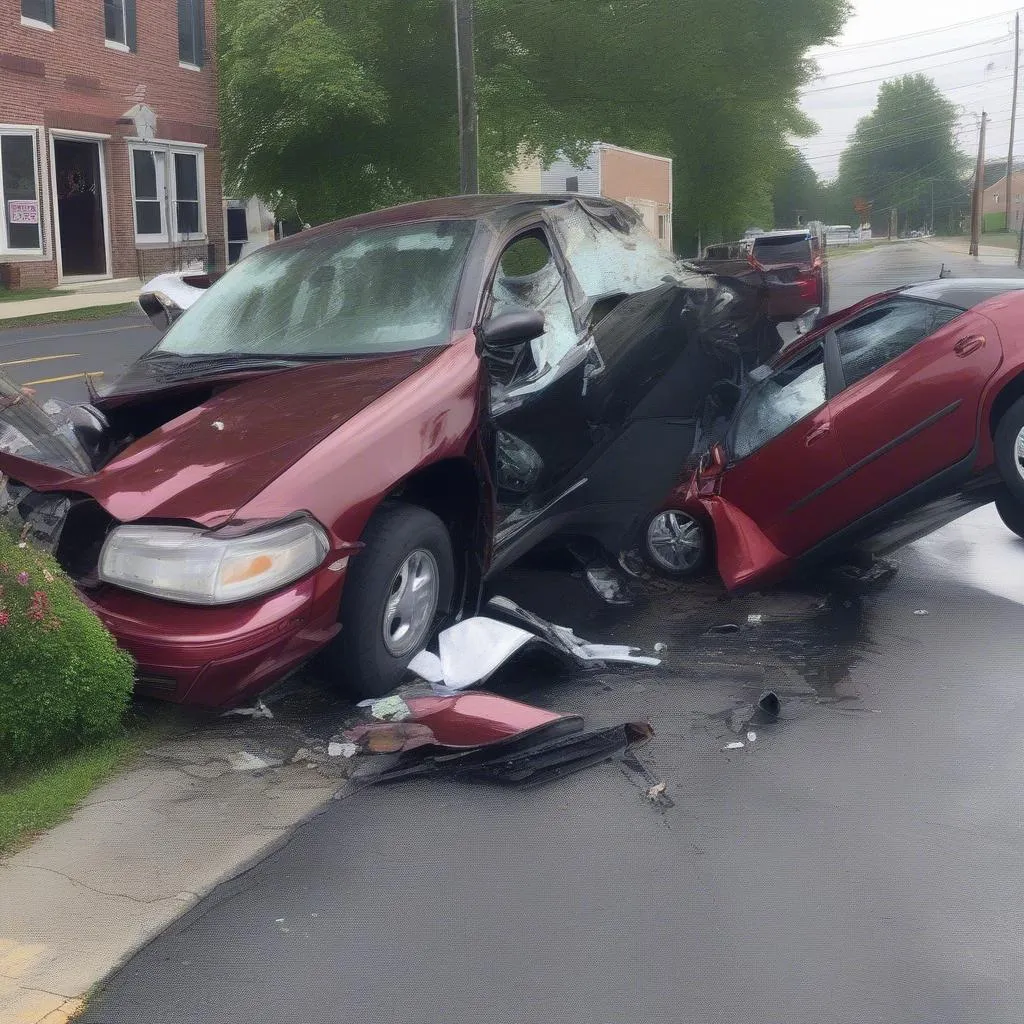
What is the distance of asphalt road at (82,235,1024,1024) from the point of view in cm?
299

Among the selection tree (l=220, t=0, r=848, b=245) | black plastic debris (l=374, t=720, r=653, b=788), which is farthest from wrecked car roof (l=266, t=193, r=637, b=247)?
tree (l=220, t=0, r=848, b=245)

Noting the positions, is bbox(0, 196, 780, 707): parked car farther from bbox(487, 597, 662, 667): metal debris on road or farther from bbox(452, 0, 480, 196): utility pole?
bbox(452, 0, 480, 196): utility pole

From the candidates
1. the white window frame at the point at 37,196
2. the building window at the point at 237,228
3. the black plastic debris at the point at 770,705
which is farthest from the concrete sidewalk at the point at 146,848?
the building window at the point at 237,228

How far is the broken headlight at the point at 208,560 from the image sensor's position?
413cm

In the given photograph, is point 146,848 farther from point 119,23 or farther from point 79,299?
point 119,23

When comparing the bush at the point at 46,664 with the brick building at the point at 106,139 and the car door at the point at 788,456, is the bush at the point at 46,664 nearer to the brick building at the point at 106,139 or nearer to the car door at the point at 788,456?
the car door at the point at 788,456

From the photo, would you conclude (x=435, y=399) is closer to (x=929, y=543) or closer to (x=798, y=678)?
(x=798, y=678)

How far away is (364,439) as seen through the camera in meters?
4.55

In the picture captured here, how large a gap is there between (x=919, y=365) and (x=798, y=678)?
1.64 metres

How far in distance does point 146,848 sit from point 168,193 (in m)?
28.2

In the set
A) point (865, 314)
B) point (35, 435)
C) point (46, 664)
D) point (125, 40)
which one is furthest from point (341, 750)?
point (125, 40)

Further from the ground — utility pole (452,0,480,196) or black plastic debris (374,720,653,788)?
utility pole (452,0,480,196)

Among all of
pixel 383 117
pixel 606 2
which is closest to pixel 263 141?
pixel 383 117

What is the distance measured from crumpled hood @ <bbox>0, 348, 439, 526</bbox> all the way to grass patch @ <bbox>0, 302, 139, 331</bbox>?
16.8 m
